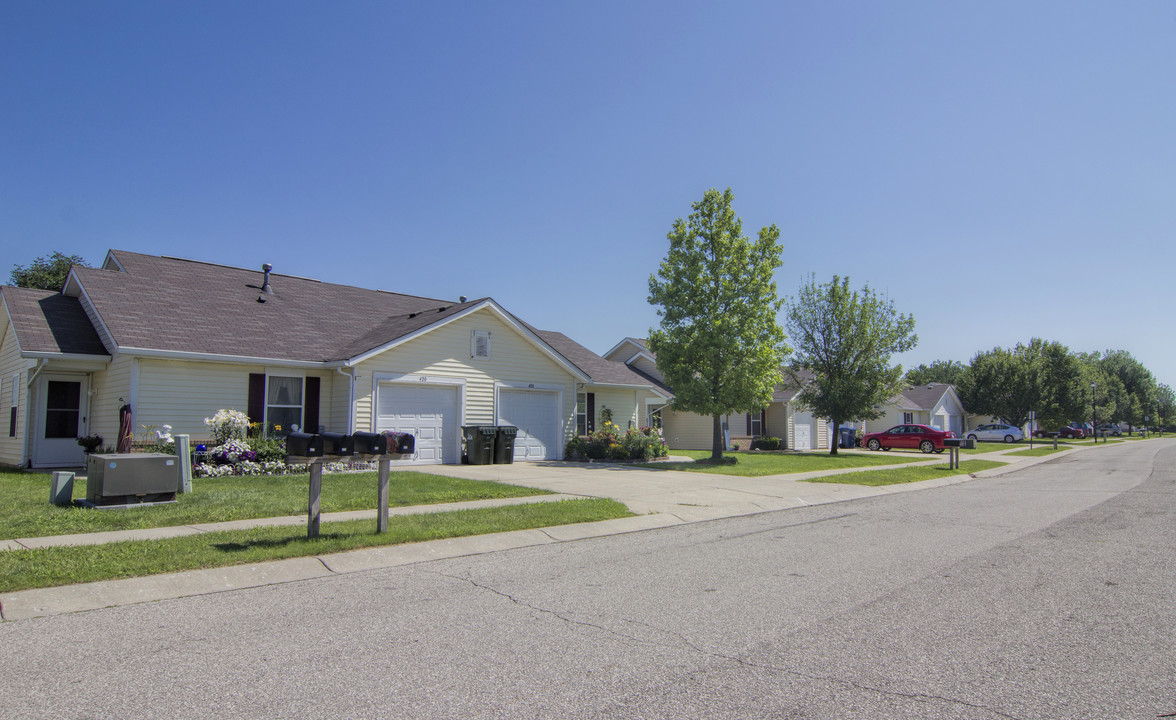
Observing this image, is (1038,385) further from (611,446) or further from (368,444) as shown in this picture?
(368,444)

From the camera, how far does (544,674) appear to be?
174 inches

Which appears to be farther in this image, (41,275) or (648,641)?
(41,275)

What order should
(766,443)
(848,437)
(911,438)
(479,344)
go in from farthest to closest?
1. (848,437)
2. (911,438)
3. (766,443)
4. (479,344)

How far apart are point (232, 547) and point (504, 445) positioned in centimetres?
1319

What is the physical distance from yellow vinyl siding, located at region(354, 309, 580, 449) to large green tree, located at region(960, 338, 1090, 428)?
45382mm

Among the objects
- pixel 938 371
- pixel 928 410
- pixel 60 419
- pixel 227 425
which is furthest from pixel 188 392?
pixel 938 371

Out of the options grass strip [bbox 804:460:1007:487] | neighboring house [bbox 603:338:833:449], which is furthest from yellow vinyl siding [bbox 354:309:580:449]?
neighboring house [bbox 603:338:833:449]

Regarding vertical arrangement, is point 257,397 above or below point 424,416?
above

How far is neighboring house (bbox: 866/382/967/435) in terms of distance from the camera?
169ft

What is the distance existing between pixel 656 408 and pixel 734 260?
1116 cm

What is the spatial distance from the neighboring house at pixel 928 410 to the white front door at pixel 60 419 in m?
46.0

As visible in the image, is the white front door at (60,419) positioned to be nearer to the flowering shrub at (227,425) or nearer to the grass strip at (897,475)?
the flowering shrub at (227,425)

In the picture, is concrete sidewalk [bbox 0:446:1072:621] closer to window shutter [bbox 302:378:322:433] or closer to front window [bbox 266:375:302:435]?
window shutter [bbox 302:378:322:433]

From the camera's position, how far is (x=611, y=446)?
23.5 metres
